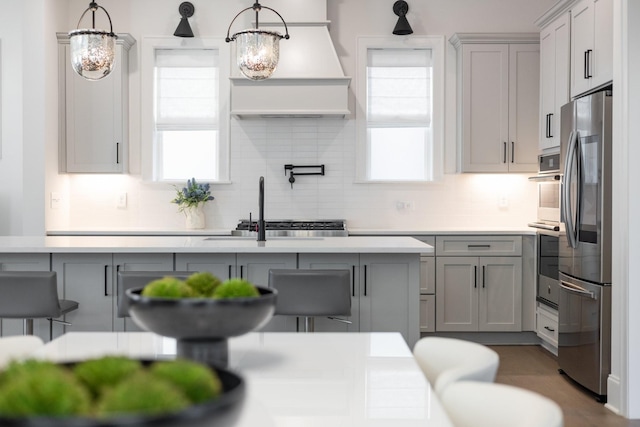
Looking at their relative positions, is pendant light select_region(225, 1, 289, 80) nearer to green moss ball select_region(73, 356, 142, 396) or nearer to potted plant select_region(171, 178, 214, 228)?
potted plant select_region(171, 178, 214, 228)

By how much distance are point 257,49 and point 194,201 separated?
8.64 feet

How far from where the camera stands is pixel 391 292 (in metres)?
3.81

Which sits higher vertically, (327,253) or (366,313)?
(327,253)

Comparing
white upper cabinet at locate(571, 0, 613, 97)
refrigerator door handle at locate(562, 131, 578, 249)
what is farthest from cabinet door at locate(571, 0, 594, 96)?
refrigerator door handle at locate(562, 131, 578, 249)

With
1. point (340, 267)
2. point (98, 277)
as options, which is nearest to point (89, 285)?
point (98, 277)

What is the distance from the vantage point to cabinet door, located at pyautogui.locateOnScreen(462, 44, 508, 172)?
588 cm

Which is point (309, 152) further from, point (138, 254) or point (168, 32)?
point (138, 254)

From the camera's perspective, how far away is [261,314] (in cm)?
144

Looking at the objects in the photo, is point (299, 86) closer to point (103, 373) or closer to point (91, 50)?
point (91, 50)

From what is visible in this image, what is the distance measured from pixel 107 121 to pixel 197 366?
5.48 m

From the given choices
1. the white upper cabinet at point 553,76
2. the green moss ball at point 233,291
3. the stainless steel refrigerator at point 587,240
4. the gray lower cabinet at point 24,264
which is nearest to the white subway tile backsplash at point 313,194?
the white upper cabinet at point 553,76

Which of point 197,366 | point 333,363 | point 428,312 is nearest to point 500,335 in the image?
point 428,312

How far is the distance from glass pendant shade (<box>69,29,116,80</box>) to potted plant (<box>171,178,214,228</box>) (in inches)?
101

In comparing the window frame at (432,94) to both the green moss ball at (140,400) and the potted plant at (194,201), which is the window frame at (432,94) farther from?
the green moss ball at (140,400)
